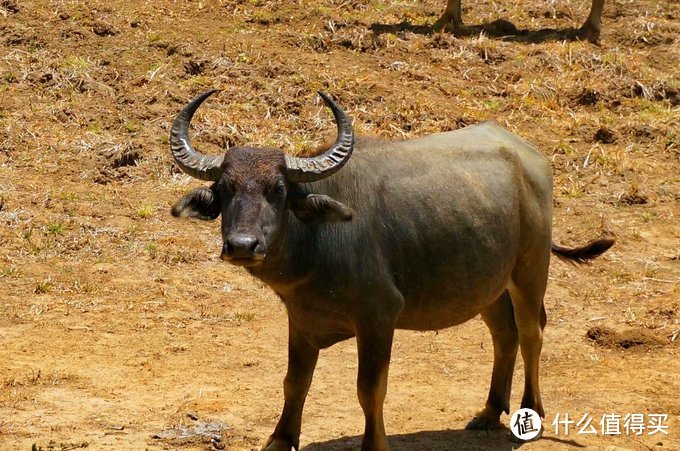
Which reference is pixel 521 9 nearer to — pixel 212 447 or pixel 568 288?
pixel 568 288

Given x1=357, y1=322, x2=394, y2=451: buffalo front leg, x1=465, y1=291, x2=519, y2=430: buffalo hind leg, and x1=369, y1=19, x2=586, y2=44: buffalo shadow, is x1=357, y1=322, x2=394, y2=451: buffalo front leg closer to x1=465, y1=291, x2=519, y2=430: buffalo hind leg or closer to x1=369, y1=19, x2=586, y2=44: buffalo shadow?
x1=465, y1=291, x2=519, y2=430: buffalo hind leg

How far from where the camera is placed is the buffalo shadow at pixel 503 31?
1738cm

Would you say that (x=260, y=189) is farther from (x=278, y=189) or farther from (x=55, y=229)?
(x=55, y=229)

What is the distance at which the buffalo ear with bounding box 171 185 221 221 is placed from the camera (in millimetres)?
6598

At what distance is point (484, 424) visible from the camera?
26.8 ft

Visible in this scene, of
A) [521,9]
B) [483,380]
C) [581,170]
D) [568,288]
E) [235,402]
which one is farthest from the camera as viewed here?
[521,9]

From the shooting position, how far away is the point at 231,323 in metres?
10.5

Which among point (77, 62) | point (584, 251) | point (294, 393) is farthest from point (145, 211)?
point (294, 393)

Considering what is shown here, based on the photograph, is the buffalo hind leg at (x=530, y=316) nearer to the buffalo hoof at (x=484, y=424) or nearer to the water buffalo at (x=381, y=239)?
the water buffalo at (x=381, y=239)

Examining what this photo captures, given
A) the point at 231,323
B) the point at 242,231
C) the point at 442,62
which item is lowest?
the point at 231,323

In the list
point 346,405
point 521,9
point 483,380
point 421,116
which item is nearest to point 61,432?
point 346,405

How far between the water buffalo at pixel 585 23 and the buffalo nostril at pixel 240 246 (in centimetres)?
1193

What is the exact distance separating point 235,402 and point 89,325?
7.25 feet

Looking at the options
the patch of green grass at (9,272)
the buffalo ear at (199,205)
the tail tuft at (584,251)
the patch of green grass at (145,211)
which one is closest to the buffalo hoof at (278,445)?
the buffalo ear at (199,205)
